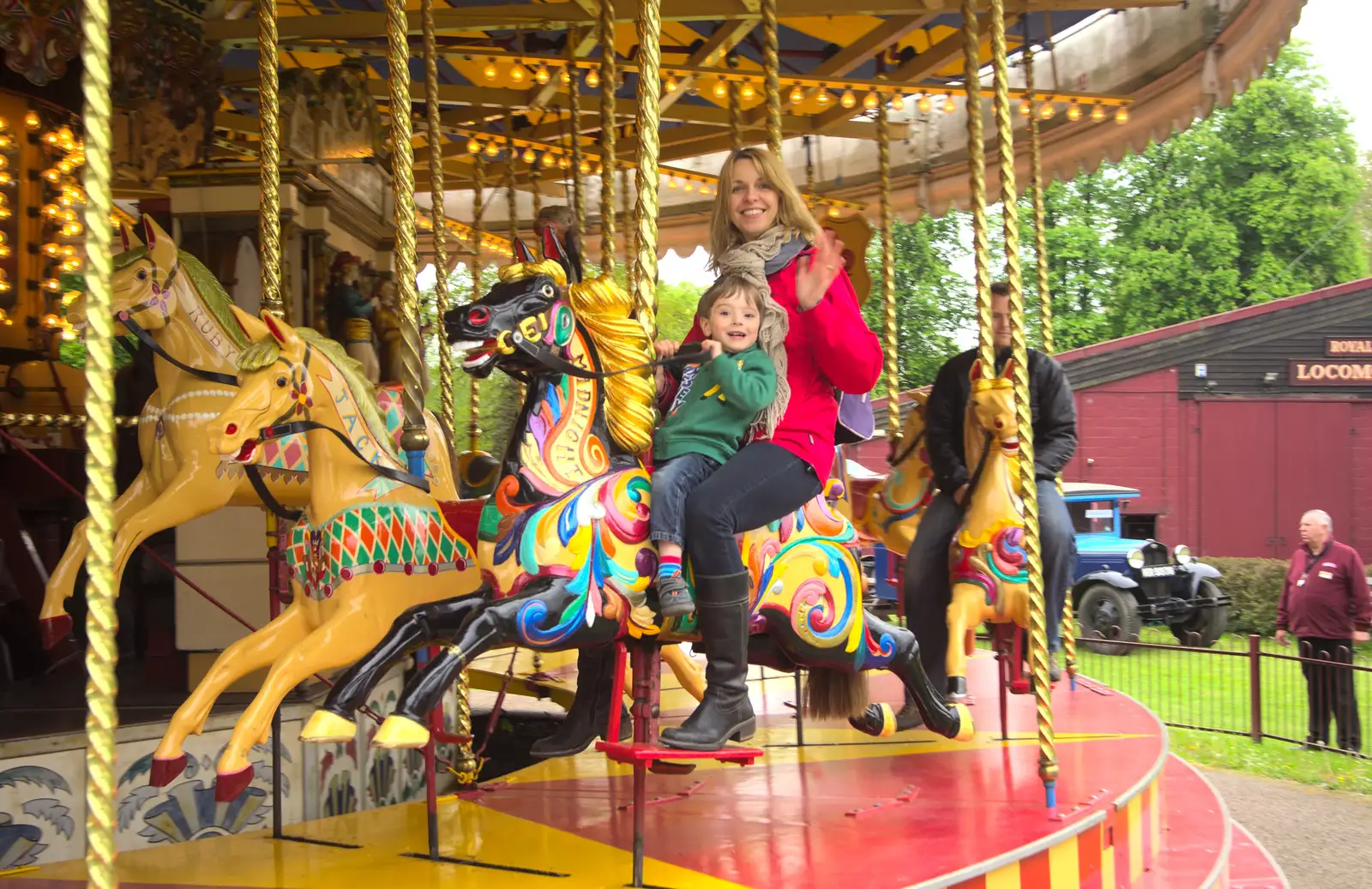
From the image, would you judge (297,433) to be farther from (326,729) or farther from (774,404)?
(774,404)

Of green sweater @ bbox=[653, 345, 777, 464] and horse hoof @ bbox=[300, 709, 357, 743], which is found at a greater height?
green sweater @ bbox=[653, 345, 777, 464]

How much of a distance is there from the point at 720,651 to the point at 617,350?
901 mm

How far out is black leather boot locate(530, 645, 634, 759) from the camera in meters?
3.97

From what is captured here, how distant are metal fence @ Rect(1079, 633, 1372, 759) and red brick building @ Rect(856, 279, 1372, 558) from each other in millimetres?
5088

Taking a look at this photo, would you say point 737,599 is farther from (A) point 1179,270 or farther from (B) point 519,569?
(A) point 1179,270

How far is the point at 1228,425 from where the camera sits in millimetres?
18906

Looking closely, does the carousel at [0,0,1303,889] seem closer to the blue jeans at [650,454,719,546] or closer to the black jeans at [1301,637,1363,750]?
the blue jeans at [650,454,719,546]

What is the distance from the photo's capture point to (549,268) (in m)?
3.54

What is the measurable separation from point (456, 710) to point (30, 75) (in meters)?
3.12

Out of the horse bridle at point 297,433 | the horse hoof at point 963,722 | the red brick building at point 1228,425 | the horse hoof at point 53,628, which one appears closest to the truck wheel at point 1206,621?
the red brick building at point 1228,425

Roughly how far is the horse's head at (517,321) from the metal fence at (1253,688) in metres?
4.79

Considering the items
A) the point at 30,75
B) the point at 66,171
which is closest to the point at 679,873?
the point at 30,75

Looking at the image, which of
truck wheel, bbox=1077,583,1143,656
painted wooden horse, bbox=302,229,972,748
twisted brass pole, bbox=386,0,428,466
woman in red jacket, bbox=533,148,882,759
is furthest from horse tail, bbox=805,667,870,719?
truck wheel, bbox=1077,583,1143,656

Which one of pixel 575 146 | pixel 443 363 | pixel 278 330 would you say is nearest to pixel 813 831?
pixel 278 330
